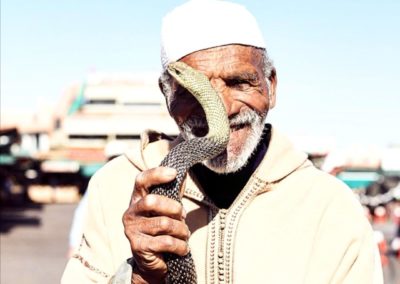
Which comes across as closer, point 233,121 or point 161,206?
point 161,206

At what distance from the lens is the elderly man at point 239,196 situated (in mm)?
2201

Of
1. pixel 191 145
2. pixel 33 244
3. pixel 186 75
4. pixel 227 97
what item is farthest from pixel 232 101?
pixel 33 244

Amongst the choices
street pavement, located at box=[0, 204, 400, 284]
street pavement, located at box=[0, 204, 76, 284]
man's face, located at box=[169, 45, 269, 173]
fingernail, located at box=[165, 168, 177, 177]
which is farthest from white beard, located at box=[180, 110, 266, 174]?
street pavement, located at box=[0, 204, 76, 284]

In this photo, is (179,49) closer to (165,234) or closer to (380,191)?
(165,234)

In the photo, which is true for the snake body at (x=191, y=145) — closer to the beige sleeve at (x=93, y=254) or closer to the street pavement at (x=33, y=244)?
the beige sleeve at (x=93, y=254)

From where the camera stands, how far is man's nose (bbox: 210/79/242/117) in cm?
222

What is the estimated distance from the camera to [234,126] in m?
2.24

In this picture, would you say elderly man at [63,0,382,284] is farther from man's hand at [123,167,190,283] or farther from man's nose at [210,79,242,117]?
man's hand at [123,167,190,283]

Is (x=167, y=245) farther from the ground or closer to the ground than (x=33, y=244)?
farther from the ground

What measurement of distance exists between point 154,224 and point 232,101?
587 millimetres

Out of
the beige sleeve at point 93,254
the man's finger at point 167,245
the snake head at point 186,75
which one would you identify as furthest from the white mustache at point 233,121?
the man's finger at point 167,245

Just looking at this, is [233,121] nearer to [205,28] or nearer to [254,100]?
[254,100]

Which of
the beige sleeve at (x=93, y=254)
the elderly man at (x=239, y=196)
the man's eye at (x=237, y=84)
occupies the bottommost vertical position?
the beige sleeve at (x=93, y=254)

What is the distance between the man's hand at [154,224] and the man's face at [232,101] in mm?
457
